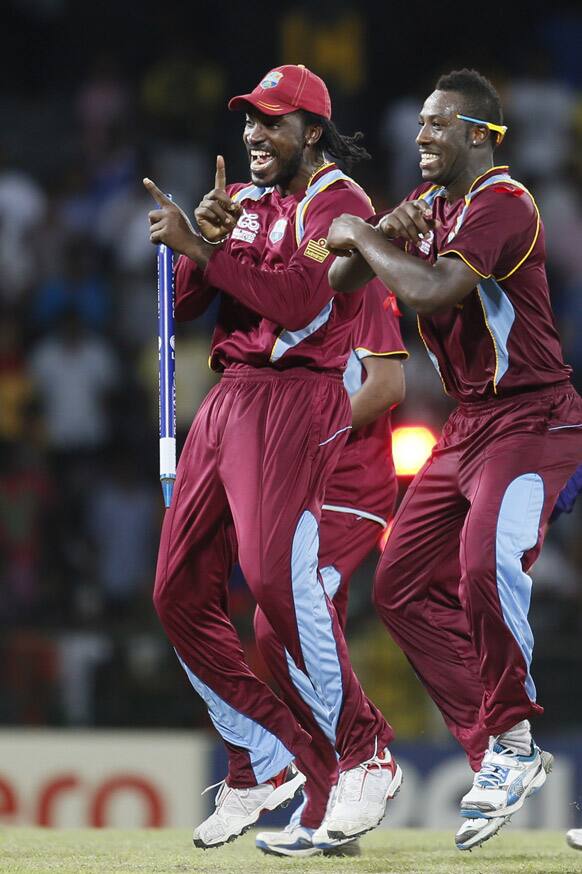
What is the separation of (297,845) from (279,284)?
201 centimetres

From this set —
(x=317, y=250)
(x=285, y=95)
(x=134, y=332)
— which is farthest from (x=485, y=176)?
(x=134, y=332)

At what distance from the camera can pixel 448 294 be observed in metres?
5.23

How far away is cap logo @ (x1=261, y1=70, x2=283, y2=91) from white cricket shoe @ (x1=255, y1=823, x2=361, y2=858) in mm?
2726

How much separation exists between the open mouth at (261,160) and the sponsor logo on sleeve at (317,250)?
0.40m

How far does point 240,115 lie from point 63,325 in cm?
270

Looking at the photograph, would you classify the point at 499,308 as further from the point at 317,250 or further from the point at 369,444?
the point at 369,444

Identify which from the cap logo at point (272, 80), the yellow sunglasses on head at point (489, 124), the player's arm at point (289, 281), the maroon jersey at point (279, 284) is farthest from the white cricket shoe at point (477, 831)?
the cap logo at point (272, 80)

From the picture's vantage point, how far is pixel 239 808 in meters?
5.82

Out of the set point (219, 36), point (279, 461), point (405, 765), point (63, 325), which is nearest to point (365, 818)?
point (279, 461)

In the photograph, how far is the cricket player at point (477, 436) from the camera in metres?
5.34

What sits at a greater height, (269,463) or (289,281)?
(289,281)

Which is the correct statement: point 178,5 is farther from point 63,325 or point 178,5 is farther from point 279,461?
point 279,461

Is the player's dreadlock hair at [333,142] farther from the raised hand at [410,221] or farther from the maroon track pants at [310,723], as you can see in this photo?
the maroon track pants at [310,723]

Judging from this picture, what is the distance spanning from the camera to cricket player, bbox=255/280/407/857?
585 cm
